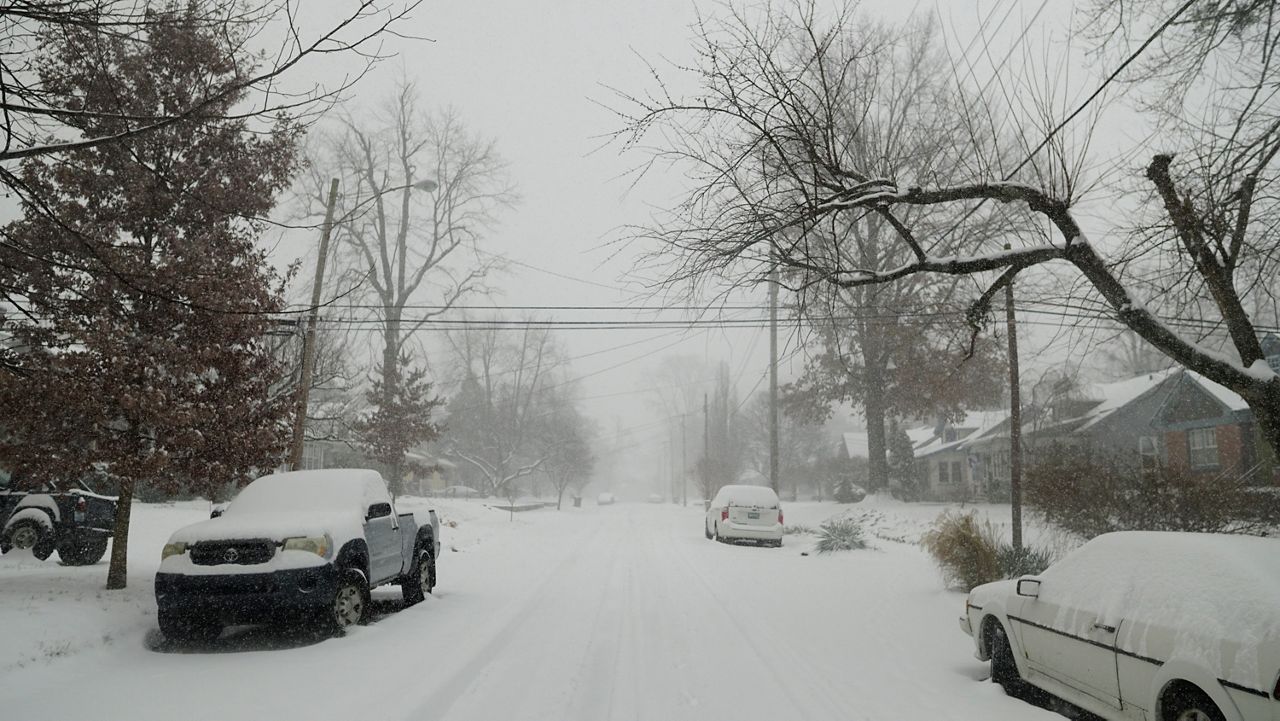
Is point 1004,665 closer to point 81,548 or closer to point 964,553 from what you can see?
point 964,553

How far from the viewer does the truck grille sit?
7430 millimetres

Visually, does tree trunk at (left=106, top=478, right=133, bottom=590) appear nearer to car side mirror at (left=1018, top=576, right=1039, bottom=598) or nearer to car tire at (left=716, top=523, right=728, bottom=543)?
car side mirror at (left=1018, top=576, right=1039, bottom=598)

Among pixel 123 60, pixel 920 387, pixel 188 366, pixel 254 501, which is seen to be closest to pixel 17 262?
pixel 188 366

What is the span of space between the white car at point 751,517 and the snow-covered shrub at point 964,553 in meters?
9.36

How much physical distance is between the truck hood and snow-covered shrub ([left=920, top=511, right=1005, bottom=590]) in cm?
778

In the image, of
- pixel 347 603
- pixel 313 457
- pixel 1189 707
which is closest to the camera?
pixel 1189 707

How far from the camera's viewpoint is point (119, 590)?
898 cm

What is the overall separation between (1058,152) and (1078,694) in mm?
5696

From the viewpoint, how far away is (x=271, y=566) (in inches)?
290

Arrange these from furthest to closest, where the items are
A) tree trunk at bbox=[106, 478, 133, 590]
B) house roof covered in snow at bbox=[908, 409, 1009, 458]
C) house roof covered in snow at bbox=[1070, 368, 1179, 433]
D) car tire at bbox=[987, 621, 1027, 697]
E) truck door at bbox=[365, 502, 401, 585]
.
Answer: house roof covered in snow at bbox=[908, 409, 1009, 458], house roof covered in snow at bbox=[1070, 368, 1179, 433], tree trunk at bbox=[106, 478, 133, 590], truck door at bbox=[365, 502, 401, 585], car tire at bbox=[987, 621, 1027, 697]

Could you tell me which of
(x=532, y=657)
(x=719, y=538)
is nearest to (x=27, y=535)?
(x=532, y=657)

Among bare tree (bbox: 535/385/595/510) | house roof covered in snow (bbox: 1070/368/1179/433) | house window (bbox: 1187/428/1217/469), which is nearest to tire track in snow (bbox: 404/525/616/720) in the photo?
house window (bbox: 1187/428/1217/469)

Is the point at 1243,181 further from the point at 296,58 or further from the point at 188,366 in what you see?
the point at 188,366

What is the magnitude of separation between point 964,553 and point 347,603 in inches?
317
